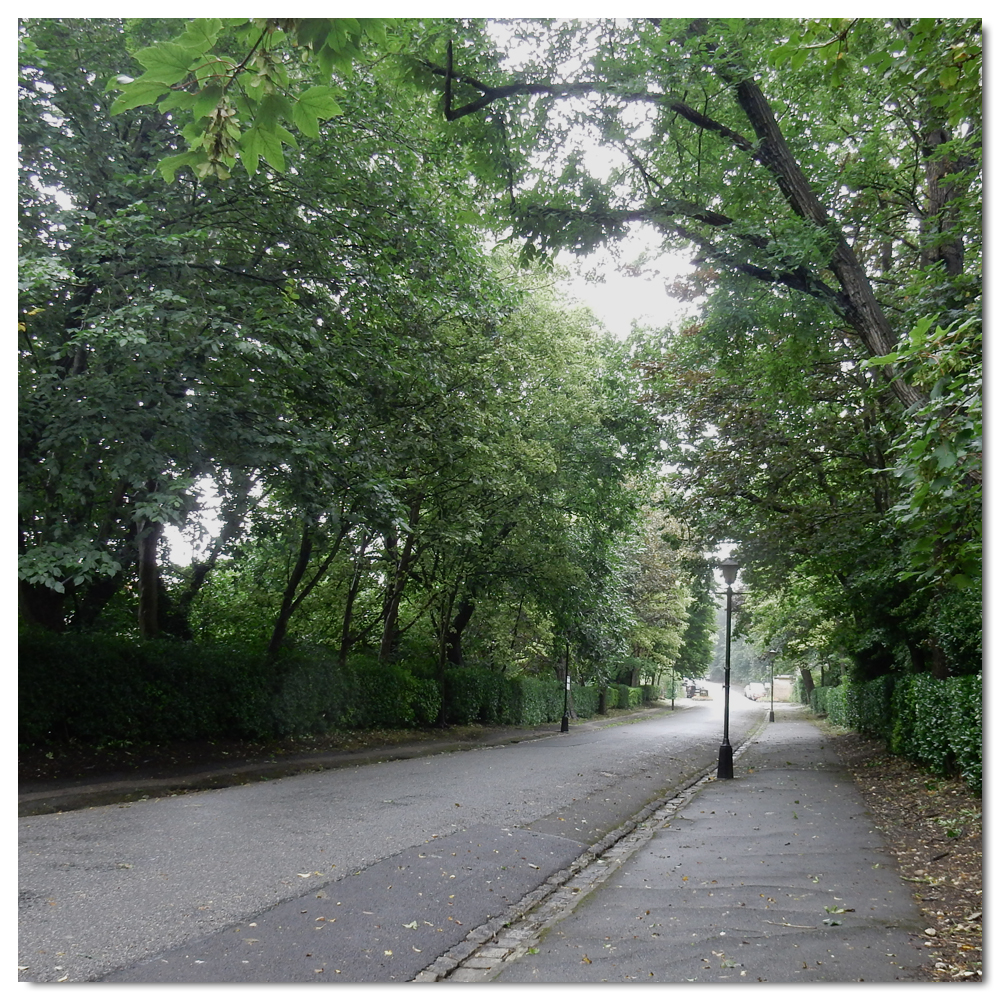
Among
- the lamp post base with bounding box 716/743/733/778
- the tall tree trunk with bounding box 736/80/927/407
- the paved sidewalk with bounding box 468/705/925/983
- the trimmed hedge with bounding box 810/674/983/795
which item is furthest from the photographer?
the lamp post base with bounding box 716/743/733/778

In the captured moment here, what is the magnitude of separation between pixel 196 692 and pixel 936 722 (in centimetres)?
1128

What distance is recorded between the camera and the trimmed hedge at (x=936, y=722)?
9.16 m

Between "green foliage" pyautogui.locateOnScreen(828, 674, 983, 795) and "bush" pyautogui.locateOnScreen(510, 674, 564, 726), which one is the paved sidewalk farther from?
"bush" pyautogui.locateOnScreen(510, 674, 564, 726)

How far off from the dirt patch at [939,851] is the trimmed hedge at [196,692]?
9849mm

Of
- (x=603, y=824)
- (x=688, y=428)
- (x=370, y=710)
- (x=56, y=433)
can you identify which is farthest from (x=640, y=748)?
(x=56, y=433)

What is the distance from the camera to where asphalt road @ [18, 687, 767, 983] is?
13.1 ft

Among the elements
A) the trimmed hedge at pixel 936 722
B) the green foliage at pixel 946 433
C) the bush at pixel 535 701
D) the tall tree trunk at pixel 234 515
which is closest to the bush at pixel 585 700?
the bush at pixel 535 701

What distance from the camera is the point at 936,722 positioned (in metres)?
10.9

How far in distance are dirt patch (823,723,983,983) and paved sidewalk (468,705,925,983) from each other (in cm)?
14

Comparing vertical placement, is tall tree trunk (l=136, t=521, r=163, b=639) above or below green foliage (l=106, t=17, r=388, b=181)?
below

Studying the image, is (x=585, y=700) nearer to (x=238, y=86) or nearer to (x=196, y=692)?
(x=196, y=692)

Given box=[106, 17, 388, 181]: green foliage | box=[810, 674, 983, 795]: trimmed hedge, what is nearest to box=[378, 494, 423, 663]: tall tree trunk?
box=[810, 674, 983, 795]: trimmed hedge

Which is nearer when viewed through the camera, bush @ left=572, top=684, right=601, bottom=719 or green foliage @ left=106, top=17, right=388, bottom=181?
green foliage @ left=106, top=17, right=388, bottom=181

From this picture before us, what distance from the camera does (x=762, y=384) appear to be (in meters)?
11.1
